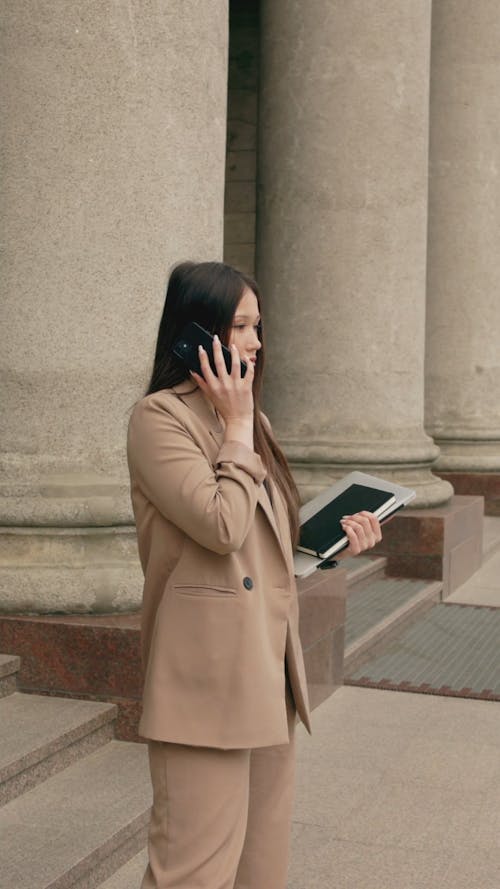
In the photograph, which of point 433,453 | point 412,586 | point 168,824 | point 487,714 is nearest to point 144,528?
point 168,824

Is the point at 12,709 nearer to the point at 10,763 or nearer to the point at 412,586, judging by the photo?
the point at 10,763

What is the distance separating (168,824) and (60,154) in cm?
369

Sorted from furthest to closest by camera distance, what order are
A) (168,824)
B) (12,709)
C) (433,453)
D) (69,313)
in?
1. (433,453)
2. (69,313)
3. (12,709)
4. (168,824)

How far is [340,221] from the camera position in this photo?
10.2m

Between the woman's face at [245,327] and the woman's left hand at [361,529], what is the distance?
55cm

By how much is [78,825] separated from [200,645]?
1955 mm

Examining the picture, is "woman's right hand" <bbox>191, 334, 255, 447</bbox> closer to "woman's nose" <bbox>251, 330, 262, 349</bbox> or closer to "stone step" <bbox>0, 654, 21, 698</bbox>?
"woman's nose" <bbox>251, 330, 262, 349</bbox>

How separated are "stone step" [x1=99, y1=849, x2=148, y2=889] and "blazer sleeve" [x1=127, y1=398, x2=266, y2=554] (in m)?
2.11

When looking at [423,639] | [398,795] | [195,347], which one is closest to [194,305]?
[195,347]

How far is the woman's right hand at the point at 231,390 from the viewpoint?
294 cm

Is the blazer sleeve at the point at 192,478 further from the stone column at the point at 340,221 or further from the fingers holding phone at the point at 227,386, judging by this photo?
the stone column at the point at 340,221

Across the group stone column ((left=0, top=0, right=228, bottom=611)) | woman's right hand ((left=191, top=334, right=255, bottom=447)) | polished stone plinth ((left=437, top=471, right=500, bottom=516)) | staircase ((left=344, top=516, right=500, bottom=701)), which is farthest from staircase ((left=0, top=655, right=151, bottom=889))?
polished stone plinth ((left=437, top=471, right=500, bottom=516))

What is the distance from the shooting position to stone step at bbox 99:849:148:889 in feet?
14.6

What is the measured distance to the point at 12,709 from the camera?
5.38m
